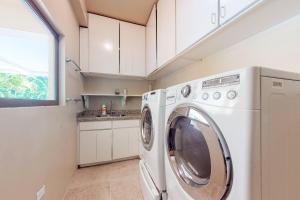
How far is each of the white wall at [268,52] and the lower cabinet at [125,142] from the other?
1620 millimetres

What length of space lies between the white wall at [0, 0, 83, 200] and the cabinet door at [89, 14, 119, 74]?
97 centimetres

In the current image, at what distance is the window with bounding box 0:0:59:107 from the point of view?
0.84m

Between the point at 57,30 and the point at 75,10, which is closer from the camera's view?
the point at 57,30

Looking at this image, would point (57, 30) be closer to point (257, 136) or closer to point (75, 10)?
point (75, 10)

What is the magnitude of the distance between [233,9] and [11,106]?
1.41m

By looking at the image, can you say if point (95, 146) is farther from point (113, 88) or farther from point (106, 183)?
point (113, 88)

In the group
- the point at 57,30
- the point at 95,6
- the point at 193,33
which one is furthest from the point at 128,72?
the point at 193,33

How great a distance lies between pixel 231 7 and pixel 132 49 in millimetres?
2053

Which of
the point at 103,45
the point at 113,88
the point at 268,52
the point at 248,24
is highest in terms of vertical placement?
the point at 103,45

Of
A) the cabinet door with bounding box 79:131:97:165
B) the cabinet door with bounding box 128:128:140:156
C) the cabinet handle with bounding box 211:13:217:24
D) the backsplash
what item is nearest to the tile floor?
the cabinet door with bounding box 79:131:97:165

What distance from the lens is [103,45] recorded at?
101 inches

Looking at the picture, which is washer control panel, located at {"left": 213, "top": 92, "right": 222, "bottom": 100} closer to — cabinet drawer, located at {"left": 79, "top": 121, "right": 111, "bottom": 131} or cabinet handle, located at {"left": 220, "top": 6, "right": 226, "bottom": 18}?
cabinet handle, located at {"left": 220, "top": 6, "right": 226, "bottom": 18}

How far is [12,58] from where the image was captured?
36.1 inches

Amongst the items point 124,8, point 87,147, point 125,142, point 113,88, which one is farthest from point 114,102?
point 124,8
